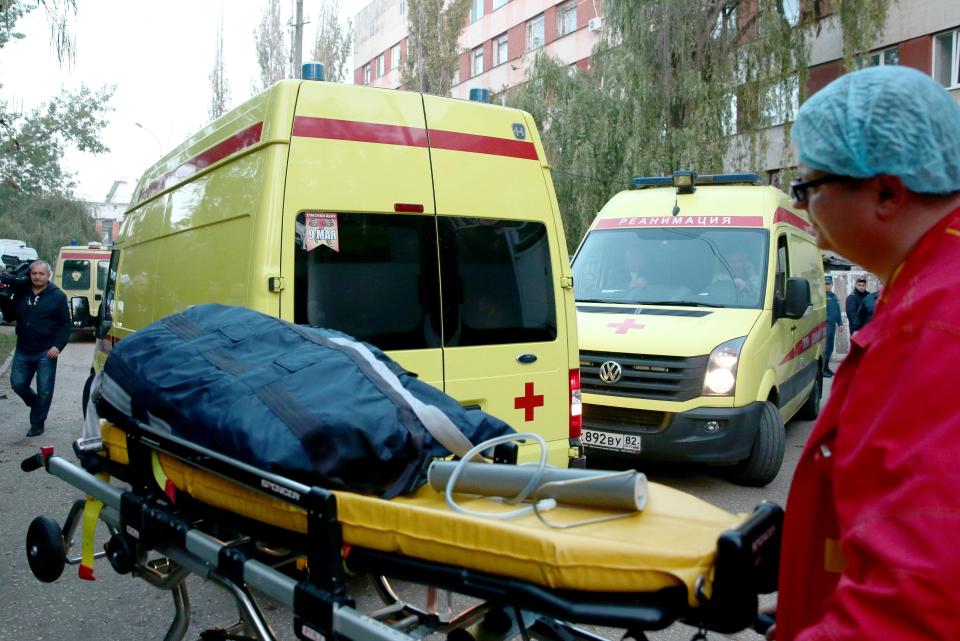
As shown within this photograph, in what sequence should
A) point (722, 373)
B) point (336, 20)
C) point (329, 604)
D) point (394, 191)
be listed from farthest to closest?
point (336, 20) → point (722, 373) → point (394, 191) → point (329, 604)

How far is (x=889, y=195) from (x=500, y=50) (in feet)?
125

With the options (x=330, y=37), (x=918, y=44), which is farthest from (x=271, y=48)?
(x=918, y=44)

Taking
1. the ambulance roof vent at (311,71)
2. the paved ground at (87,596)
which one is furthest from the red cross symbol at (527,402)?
the ambulance roof vent at (311,71)

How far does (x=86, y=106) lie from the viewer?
1171 inches

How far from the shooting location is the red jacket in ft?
3.38

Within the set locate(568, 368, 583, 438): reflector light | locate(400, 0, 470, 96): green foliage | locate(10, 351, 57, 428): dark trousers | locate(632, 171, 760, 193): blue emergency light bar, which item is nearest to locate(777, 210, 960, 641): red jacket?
locate(568, 368, 583, 438): reflector light

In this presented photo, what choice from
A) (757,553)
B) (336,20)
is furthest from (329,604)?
(336,20)

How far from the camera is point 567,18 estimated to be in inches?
1296

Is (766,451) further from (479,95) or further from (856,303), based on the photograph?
(856,303)

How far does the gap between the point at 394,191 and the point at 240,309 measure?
4.31 feet

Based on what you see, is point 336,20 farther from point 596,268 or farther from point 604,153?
point 596,268

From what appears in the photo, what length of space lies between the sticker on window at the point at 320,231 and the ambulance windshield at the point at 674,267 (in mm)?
3787

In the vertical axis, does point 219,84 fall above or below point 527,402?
above

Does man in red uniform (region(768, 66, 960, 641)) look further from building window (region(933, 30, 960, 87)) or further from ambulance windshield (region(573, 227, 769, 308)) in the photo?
building window (region(933, 30, 960, 87))
